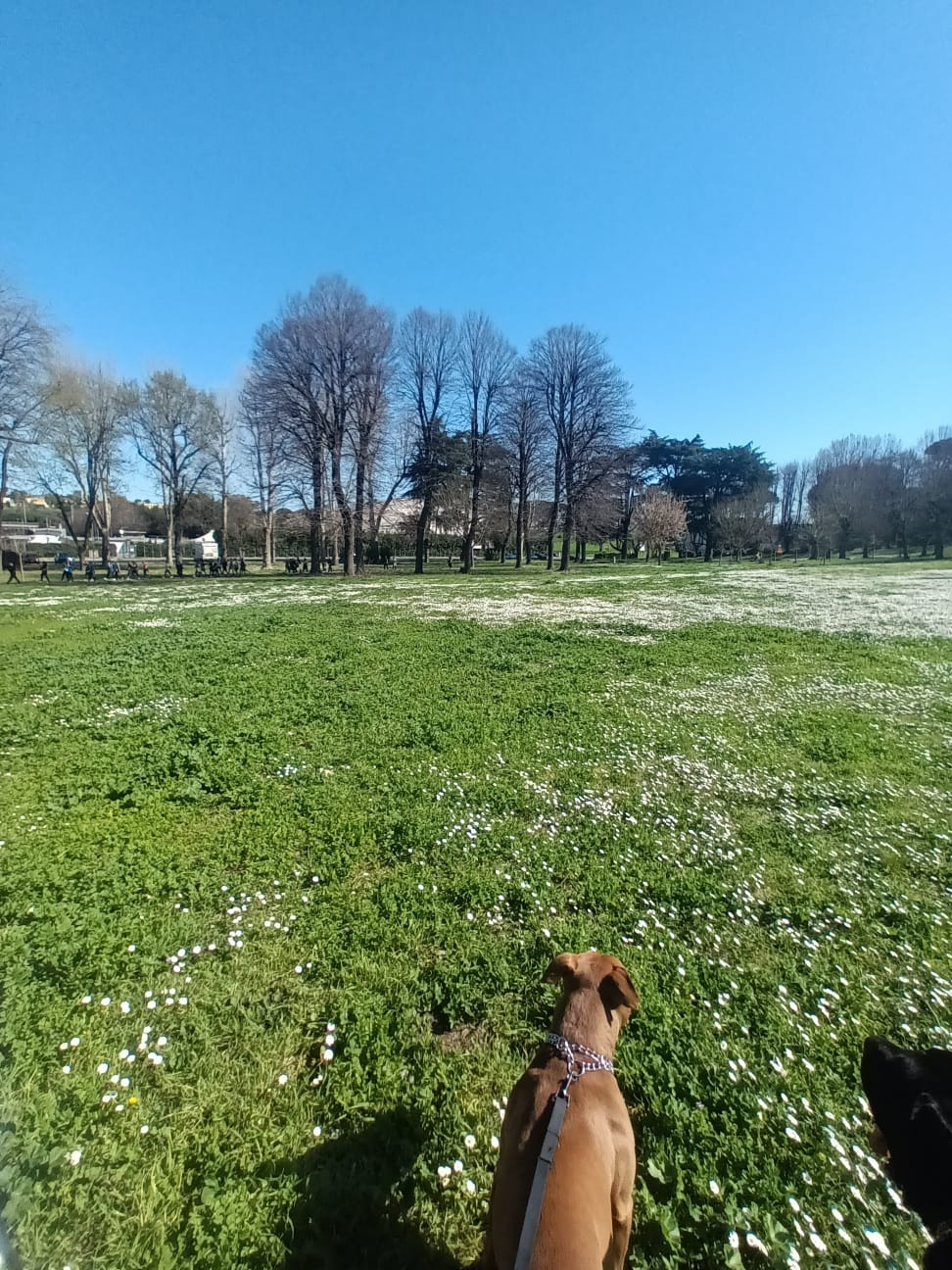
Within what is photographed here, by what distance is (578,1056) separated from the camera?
2.29 metres

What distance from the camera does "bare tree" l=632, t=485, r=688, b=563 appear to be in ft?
215

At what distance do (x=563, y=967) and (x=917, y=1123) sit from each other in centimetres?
151

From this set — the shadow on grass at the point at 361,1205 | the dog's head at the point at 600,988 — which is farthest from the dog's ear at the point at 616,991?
the shadow on grass at the point at 361,1205

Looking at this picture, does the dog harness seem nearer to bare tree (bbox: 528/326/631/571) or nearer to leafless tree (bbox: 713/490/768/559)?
bare tree (bbox: 528/326/631/571)

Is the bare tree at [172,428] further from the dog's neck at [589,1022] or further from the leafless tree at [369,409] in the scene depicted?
the dog's neck at [589,1022]

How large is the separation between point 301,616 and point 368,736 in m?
12.9

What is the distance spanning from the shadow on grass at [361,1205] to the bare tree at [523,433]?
49.3 metres

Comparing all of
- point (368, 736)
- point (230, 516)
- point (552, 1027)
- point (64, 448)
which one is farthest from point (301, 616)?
point (230, 516)

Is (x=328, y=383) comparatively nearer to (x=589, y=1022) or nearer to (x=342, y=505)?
(x=342, y=505)

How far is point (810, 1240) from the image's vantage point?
217 centimetres

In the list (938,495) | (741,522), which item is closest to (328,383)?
(741,522)

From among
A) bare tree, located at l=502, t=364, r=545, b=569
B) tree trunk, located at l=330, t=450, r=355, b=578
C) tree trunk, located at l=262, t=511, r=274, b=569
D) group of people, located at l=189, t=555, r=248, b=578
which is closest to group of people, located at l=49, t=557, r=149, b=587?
group of people, located at l=189, t=555, r=248, b=578

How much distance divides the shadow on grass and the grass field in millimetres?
14

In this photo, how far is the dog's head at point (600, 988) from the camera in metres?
2.56
